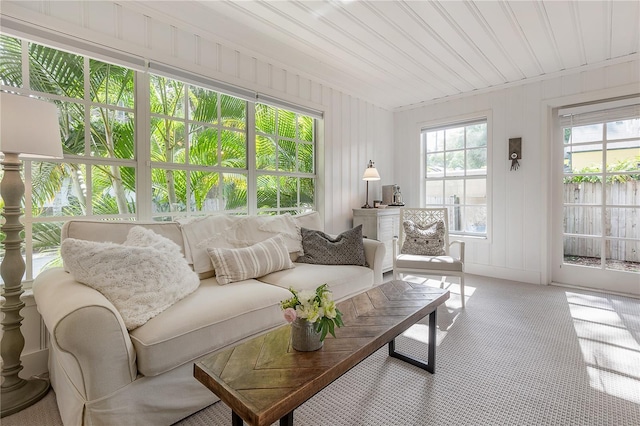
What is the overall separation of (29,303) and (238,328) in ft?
4.38

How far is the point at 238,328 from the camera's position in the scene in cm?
167

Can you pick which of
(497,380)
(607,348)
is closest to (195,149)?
(497,380)

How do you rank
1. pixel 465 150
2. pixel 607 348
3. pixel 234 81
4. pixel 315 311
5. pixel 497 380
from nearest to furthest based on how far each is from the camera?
pixel 315 311 → pixel 497 380 → pixel 607 348 → pixel 234 81 → pixel 465 150

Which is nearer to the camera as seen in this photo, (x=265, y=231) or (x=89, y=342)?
(x=89, y=342)

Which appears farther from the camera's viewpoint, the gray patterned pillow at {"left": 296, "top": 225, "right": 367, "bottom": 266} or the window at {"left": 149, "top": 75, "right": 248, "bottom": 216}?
the gray patterned pillow at {"left": 296, "top": 225, "right": 367, "bottom": 266}

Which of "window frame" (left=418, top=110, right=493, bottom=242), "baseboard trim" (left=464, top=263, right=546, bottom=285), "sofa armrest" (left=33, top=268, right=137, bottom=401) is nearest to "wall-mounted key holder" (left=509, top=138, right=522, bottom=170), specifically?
"window frame" (left=418, top=110, right=493, bottom=242)

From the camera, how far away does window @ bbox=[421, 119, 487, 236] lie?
422cm

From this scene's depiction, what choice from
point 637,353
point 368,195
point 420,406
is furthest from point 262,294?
point 368,195

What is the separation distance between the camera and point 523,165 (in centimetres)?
381

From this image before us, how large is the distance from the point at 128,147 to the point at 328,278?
6.04 feet

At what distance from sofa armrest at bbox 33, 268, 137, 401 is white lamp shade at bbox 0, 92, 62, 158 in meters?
0.77

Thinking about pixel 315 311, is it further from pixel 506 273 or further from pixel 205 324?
pixel 506 273

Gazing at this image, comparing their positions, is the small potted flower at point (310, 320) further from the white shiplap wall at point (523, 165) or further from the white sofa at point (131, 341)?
the white shiplap wall at point (523, 165)

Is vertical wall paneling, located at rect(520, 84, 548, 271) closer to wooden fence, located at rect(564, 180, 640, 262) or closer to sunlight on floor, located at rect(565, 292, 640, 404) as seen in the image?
wooden fence, located at rect(564, 180, 640, 262)
